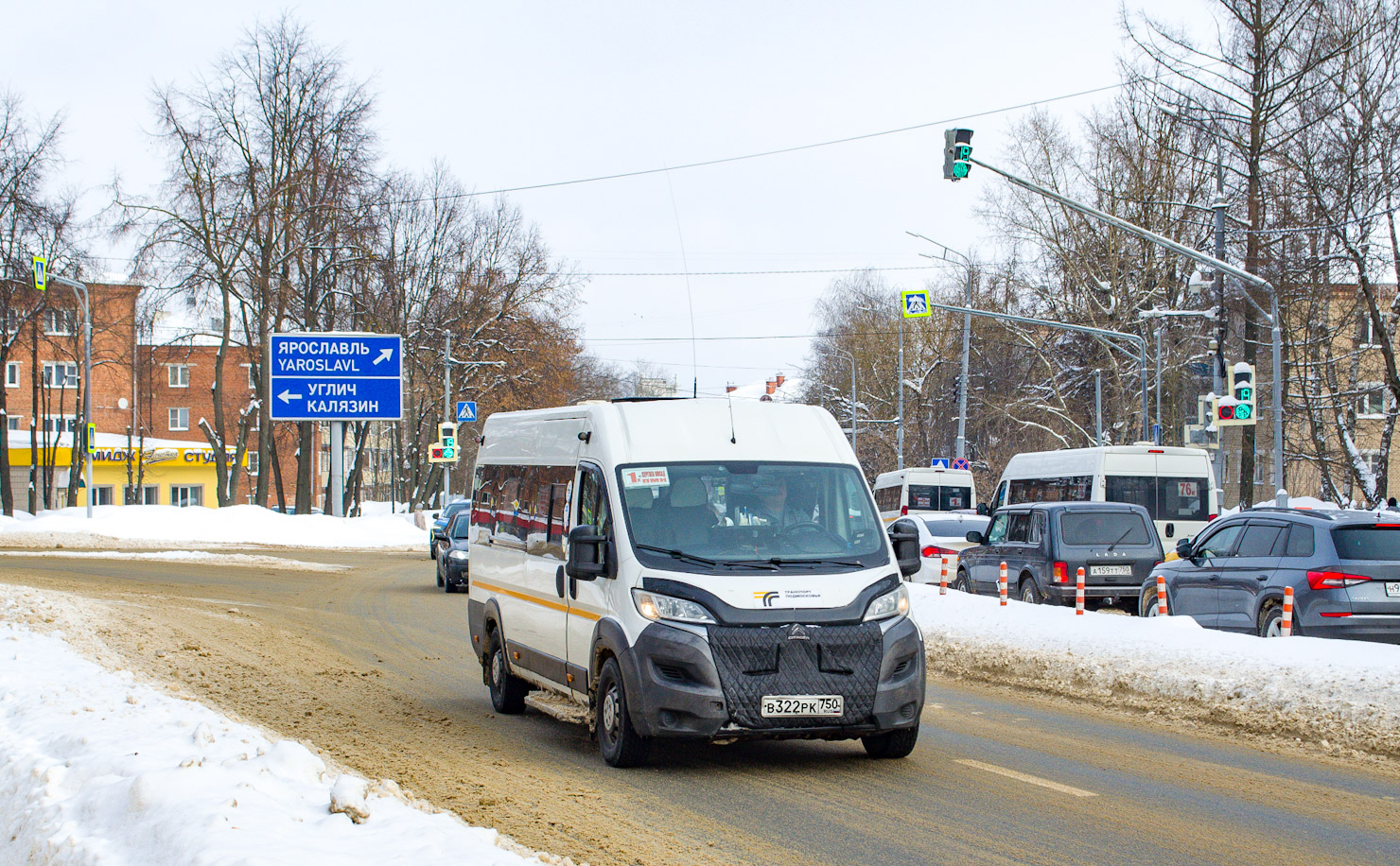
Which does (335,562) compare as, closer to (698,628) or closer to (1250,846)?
(698,628)

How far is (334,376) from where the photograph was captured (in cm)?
3650

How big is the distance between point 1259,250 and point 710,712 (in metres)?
29.4

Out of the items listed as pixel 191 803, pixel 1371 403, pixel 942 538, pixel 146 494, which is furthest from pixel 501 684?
pixel 146 494

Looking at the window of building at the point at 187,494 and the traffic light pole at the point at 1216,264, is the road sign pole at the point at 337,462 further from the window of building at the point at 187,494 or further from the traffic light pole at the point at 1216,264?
the window of building at the point at 187,494

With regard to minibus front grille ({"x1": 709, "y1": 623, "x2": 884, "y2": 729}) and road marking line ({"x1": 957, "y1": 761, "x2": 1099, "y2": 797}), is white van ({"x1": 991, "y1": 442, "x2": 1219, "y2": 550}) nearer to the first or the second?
road marking line ({"x1": 957, "y1": 761, "x2": 1099, "y2": 797})

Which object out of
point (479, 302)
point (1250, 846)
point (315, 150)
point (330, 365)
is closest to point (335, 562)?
point (330, 365)

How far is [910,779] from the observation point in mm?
7820

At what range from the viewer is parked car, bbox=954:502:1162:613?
18.6 meters

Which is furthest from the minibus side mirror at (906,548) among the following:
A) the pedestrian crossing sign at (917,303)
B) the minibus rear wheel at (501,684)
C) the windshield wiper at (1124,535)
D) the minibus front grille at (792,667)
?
the pedestrian crossing sign at (917,303)

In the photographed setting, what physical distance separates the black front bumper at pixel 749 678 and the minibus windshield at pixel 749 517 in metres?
0.46

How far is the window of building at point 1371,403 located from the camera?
39412 mm

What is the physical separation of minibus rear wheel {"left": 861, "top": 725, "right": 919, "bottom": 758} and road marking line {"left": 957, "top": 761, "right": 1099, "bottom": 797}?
0.37m

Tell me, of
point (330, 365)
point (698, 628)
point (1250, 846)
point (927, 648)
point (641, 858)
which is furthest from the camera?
point (330, 365)

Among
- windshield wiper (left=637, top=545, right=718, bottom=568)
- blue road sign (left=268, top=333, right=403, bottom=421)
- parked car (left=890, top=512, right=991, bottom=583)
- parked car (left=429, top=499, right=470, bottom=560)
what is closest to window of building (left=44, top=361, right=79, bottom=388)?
blue road sign (left=268, top=333, right=403, bottom=421)
